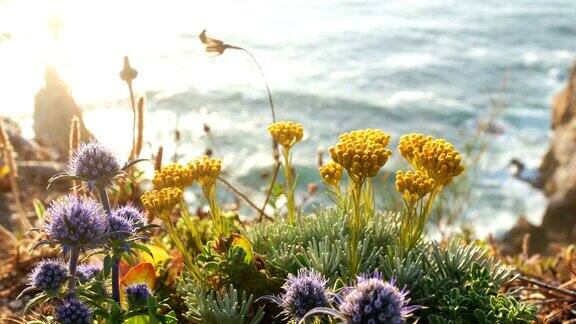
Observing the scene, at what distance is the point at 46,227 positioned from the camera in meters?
2.00

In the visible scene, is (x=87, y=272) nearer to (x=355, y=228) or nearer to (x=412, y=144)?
(x=355, y=228)

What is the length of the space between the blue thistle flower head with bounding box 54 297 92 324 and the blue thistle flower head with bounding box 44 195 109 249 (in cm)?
17

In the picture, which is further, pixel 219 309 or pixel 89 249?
pixel 219 309

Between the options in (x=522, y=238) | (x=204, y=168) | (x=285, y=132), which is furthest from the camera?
(x=522, y=238)

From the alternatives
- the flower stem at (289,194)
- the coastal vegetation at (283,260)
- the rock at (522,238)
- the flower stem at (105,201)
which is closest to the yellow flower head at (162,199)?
the coastal vegetation at (283,260)

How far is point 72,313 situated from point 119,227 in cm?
29

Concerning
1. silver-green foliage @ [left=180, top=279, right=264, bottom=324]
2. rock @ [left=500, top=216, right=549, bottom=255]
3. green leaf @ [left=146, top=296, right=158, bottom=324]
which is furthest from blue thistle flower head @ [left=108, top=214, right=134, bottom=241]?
rock @ [left=500, top=216, right=549, bottom=255]

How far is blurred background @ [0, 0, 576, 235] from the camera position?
14836mm

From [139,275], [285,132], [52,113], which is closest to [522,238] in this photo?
[52,113]

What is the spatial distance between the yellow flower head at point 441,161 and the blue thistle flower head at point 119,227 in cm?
99

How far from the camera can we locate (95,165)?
84.3 inches

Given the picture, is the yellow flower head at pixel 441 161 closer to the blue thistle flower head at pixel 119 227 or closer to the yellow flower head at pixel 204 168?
the yellow flower head at pixel 204 168

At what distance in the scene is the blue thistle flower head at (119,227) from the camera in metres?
2.05

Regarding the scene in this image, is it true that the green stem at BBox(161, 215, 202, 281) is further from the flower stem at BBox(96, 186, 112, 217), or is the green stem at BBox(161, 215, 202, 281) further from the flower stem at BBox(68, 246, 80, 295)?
the flower stem at BBox(68, 246, 80, 295)
